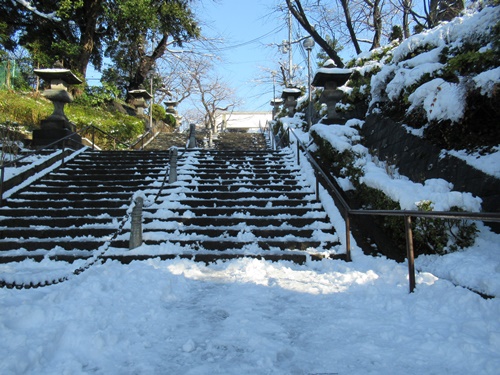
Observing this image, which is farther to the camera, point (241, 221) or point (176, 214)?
point (176, 214)

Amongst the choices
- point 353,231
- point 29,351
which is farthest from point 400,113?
point 29,351

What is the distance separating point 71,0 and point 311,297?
68.2 feet

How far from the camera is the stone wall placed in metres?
4.12

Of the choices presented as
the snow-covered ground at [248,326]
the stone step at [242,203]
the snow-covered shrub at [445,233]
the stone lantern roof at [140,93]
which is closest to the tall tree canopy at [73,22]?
the stone lantern roof at [140,93]

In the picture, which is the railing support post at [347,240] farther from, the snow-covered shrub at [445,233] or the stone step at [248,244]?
the snow-covered shrub at [445,233]

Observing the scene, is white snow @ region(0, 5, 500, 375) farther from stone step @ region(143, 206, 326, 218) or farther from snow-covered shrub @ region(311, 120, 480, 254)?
stone step @ region(143, 206, 326, 218)

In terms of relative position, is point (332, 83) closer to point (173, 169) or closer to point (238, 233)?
point (173, 169)

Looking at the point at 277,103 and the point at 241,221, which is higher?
the point at 277,103

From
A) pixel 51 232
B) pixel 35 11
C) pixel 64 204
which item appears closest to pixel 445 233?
pixel 51 232

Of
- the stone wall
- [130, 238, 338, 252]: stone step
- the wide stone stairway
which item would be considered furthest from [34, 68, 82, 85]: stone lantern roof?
the stone wall

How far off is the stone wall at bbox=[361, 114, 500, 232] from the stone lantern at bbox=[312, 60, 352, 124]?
207 cm

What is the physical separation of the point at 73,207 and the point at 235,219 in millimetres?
3935

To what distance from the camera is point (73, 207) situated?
710cm

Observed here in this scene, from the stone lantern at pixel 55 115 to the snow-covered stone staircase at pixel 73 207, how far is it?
1226 millimetres
